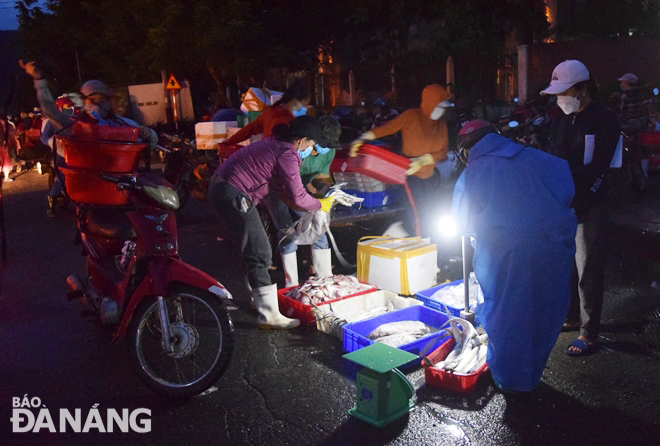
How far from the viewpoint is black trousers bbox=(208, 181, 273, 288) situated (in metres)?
5.36

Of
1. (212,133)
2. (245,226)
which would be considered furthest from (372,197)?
(245,226)

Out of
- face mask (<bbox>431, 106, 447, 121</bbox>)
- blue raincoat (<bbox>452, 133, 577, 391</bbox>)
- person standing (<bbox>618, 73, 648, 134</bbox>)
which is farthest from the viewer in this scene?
person standing (<bbox>618, 73, 648, 134</bbox>)

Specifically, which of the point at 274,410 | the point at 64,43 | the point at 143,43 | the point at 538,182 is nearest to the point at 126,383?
the point at 274,410

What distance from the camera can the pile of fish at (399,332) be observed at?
4.99 meters

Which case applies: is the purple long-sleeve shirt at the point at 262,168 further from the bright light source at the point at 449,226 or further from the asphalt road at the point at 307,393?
the bright light source at the point at 449,226

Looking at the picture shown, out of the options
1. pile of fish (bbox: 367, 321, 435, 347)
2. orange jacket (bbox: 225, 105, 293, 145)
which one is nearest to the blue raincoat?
pile of fish (bbox: 367, 321, 435, 347)

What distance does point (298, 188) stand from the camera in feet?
18.0

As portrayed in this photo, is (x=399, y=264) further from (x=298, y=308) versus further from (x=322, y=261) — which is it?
(x=298, y=308)

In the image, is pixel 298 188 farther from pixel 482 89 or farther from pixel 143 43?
pixel 143 43

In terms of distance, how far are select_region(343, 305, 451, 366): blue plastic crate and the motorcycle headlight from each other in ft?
5.69

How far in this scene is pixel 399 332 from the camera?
5.12 metres

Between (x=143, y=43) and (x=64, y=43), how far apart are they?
35.1ft

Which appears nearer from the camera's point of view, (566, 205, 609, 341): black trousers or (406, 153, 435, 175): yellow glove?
(566, 205, 609, 341): black trousers

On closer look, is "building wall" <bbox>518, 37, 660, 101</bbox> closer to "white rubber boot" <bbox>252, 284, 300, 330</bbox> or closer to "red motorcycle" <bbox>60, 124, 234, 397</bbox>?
"white rubber boot" <bbox>252, 284, 300, 330</bbox>
